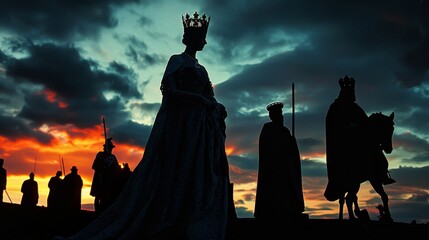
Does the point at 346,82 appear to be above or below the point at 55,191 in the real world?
above

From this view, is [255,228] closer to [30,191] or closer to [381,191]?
[381,191]

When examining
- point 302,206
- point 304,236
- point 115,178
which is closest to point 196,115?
point 304,236

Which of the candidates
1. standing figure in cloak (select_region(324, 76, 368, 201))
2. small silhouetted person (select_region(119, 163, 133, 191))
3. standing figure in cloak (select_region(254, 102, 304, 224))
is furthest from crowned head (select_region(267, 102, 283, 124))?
small silhouetted person (select_region(119, 163, 133, 191))

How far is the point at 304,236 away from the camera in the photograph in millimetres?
8617

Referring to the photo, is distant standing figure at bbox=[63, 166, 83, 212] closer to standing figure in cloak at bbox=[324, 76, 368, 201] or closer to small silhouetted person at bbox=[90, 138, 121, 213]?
small silhouetted person at bbox=[90, 138, 121, 213]

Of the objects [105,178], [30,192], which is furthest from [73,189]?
[105,178]

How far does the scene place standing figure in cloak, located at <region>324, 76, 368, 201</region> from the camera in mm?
10578

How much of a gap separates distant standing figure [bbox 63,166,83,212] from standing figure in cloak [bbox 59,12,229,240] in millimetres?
10056

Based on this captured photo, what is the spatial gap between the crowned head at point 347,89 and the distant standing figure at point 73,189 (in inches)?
368

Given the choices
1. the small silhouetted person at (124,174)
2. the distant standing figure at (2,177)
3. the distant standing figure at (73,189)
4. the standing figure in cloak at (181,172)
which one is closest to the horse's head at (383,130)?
the standing figure in cloak at (181,172)

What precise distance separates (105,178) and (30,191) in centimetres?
428

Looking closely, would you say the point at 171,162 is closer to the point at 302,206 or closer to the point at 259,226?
the point at 259,226

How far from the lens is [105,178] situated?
13438mm

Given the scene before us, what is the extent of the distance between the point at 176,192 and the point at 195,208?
44cm
